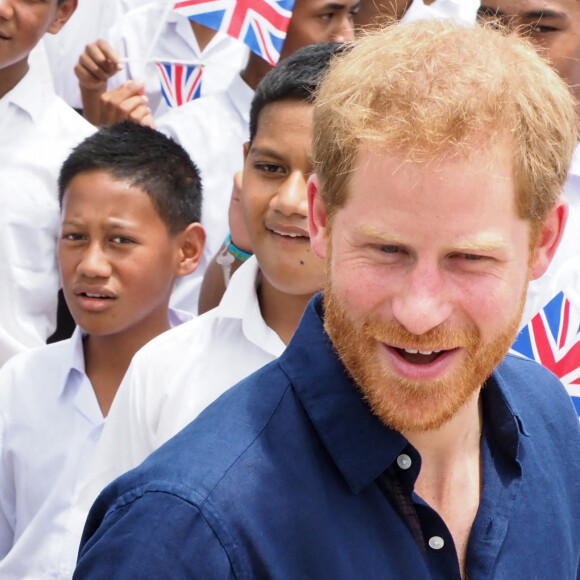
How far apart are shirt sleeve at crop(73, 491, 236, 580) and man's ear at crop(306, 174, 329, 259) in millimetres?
473

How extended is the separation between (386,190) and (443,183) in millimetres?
76

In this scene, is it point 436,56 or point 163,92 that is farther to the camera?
point 163,92

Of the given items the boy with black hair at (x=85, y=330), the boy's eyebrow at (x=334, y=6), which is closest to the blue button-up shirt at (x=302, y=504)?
the boy with black hair at (x=85, y=330)

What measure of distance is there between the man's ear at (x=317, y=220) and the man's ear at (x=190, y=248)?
1.56 metres

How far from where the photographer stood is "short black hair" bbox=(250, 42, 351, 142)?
2734mm

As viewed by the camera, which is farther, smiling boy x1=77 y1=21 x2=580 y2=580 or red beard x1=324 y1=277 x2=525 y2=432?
red beard x1=324 y1=277 x2=525 y2=432

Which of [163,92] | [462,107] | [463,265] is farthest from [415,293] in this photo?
[163,92]

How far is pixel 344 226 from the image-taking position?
1.59 metres

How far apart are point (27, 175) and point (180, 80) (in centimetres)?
140

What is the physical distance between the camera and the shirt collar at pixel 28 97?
12.0 feet

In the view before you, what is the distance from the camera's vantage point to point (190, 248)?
334 centimetres

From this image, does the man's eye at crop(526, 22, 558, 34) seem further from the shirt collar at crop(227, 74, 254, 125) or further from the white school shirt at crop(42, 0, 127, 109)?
the white school shirt at crop(42, 0, 127, 109)

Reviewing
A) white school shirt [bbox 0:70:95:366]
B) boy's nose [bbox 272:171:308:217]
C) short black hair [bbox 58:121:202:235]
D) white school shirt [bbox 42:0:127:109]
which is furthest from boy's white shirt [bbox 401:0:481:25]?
boy's nose [bbox 272:171:308:217]

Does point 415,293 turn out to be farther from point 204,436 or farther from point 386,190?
point 204,436
